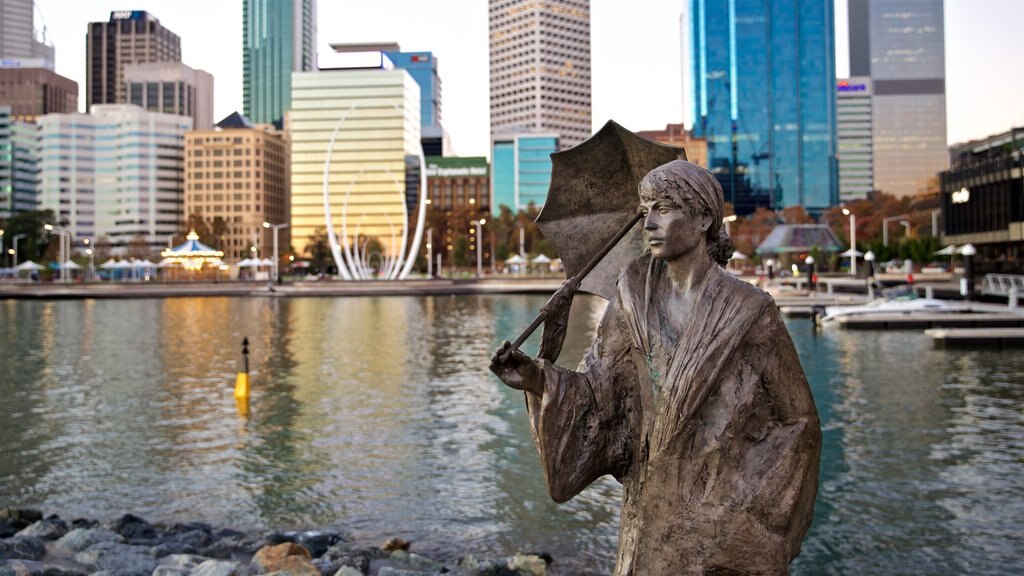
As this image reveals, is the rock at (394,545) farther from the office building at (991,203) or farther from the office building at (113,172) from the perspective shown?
the office building at (113,172)

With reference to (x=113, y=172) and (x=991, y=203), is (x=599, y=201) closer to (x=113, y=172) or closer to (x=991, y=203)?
(x=991, y=203)

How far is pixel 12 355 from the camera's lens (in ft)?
82.5

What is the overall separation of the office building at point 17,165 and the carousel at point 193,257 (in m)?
89.9

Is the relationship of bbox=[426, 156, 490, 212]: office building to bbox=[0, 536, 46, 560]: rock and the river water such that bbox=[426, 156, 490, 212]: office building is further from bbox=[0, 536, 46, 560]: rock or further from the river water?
bbox=[0, 536, 46, 560]: rock

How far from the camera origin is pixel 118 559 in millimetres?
8266

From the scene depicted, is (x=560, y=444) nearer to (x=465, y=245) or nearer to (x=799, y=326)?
(x=799, y=326)

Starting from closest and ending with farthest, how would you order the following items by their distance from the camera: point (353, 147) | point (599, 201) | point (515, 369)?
point (515, 369) → point (599, 201) → point (353, 147)

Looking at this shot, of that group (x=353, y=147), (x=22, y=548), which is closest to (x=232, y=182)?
(x=353, y=147)

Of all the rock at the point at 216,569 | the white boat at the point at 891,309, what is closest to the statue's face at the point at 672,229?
the rock at the point at 216,569

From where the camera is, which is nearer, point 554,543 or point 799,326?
point 554,543

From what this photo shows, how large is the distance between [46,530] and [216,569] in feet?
8.60

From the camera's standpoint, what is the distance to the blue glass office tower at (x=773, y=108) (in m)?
168

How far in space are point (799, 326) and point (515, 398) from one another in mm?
19040

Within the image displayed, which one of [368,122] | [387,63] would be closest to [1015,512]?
[368,122]
